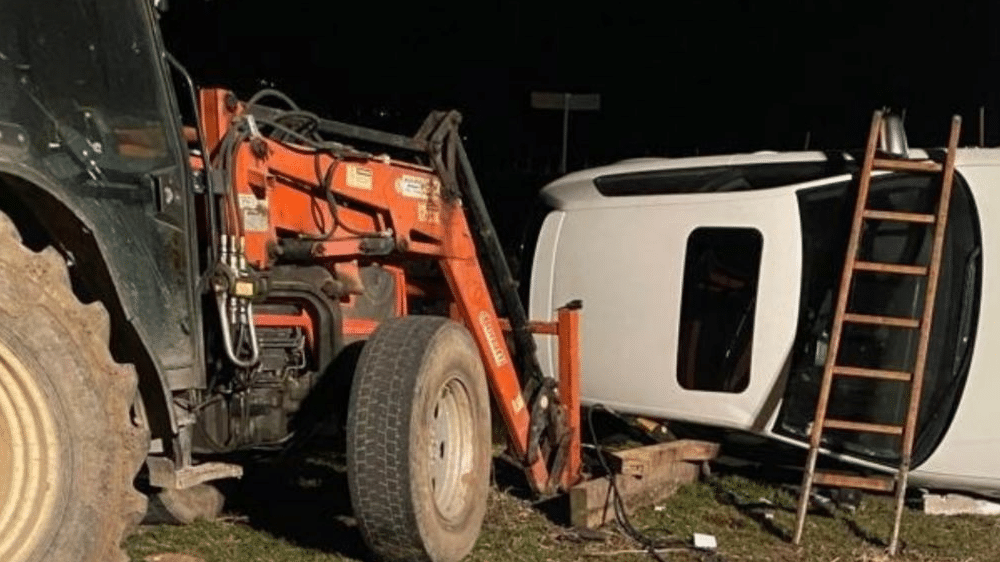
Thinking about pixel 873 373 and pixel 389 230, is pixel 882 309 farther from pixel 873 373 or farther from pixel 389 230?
pixel 389 230

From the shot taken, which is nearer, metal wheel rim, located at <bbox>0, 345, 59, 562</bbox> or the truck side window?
metal wheel rim, located at <bbox>0, 345, 59, 562</bbox>

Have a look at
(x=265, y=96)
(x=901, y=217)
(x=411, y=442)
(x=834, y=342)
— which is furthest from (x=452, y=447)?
(x=901, y=217)

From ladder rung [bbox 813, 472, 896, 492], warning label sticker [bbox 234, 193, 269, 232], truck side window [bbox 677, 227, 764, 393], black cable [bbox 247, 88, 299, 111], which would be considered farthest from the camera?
truck side window [bbox 677, 227, 764, 393]

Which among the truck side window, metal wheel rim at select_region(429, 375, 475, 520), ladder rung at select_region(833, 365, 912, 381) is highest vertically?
the truck side window

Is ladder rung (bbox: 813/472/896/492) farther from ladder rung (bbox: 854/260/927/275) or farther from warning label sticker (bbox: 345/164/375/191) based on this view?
warning label sticker (bbox: 345/164/375/191)

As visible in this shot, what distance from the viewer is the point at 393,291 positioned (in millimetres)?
6312

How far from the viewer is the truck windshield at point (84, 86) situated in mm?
3945

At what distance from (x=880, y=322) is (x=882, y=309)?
22 cm

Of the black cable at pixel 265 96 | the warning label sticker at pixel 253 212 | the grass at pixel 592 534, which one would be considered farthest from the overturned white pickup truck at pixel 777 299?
the warning label sticker at pixel 253 212

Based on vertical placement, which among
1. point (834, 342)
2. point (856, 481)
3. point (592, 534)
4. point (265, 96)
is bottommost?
point (592, 534)

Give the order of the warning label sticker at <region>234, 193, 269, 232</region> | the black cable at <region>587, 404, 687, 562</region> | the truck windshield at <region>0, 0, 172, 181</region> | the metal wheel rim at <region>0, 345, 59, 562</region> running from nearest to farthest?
the metal wheel rim at <region>0, 345, 59, 562</region>
the truck windshield at <region>0, 0, 172, 181</region>
the warning label sticker at <region>234, 193, 269, 232</region>
the black cable at <region>587, 404, 687, 562</region>

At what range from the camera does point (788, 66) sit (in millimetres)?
16125

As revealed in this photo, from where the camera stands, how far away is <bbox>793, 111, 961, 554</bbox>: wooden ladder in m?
6.72

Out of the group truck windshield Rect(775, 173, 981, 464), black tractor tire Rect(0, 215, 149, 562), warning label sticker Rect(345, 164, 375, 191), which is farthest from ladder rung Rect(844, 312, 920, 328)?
black tractor tire Rect(0, 215, 149, 562)
